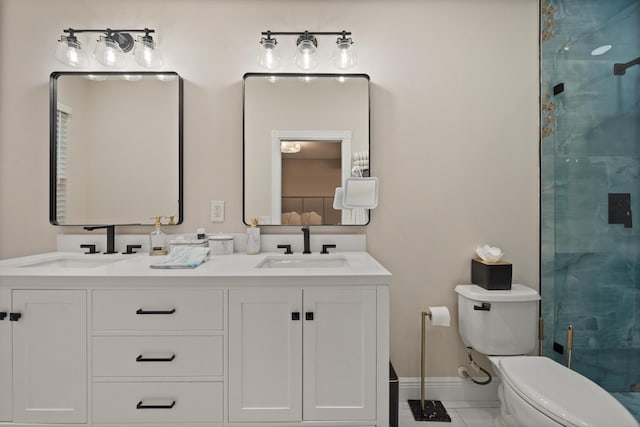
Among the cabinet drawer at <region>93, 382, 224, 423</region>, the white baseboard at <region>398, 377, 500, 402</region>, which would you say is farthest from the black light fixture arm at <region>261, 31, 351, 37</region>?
the white baseboard at <region>398, 377, 500, 402</region>

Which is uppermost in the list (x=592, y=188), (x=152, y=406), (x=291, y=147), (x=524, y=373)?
(x=291, y=147)

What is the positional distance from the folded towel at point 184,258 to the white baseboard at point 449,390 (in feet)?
4.34

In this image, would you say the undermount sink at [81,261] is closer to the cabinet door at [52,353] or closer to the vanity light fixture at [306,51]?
the cabinet door at [52,353]

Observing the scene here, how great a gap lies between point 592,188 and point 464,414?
1340 mm

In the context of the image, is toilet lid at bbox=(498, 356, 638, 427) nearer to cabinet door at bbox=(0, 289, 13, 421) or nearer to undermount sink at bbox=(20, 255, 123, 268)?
undermount sink at bbox=(20, 255, 123, 268)

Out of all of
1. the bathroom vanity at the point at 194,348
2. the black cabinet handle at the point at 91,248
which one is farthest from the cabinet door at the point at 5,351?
the black cabinet handle at the point at 91,248

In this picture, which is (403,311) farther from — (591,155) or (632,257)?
(591,155)

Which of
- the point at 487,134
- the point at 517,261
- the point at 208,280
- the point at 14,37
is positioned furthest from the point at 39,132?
the point at 517,261

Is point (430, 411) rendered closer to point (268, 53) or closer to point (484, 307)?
point (484, 307)

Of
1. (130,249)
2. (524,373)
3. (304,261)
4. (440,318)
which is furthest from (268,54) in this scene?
(524,373)

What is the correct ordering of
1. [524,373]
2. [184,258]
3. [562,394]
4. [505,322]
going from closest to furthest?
[562,394] → [524,373] → [184,258] → [505,322]

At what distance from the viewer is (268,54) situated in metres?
1.74

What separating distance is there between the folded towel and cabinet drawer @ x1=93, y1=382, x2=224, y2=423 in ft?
1.54

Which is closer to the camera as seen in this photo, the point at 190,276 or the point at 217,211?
the point at 190,276
